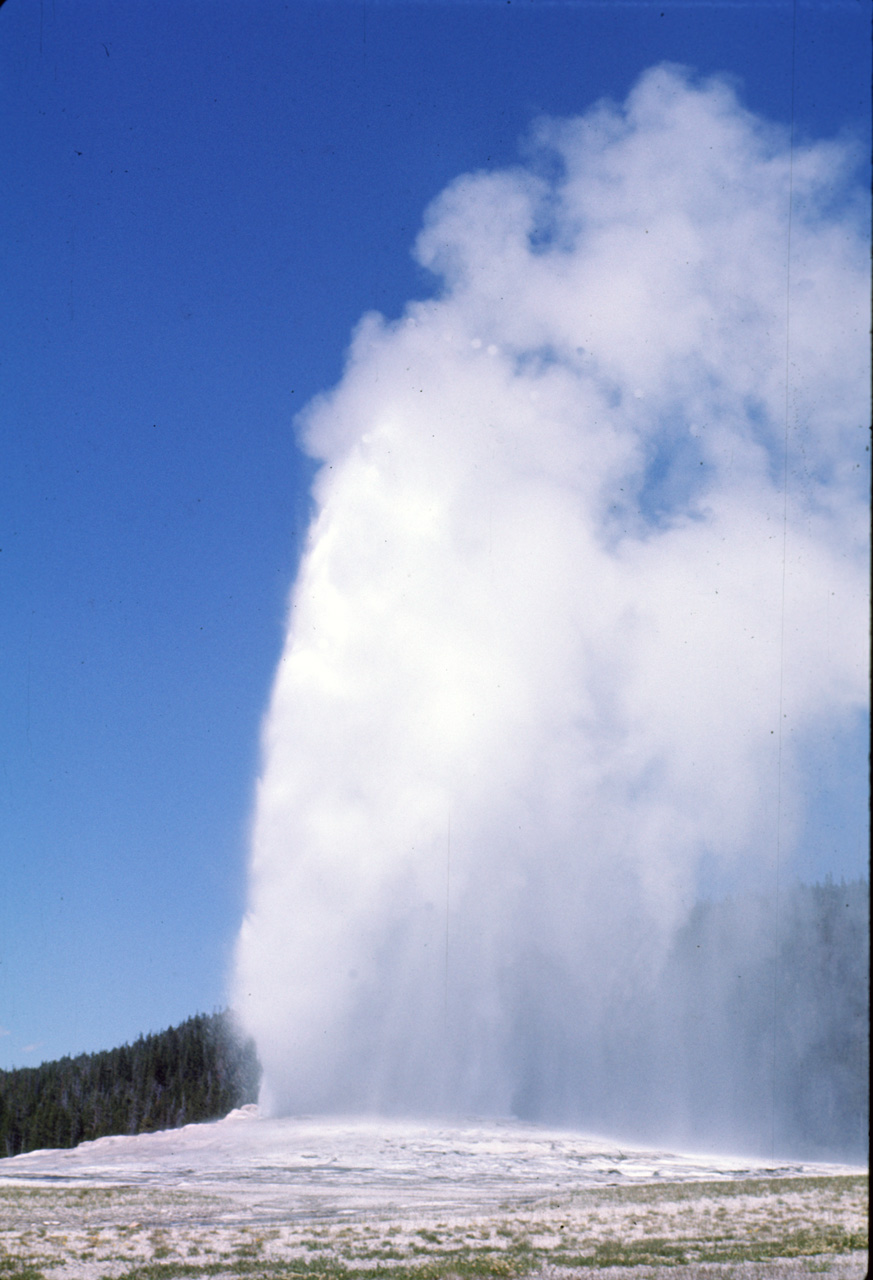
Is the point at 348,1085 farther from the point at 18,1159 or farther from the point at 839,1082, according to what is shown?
the point at 839,1082

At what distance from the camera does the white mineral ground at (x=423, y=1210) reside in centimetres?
2566

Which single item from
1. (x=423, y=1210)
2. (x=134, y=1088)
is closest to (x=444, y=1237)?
(x=423, y=1210)

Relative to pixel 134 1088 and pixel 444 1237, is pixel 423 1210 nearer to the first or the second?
pixel 444 1237

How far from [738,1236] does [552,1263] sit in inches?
285

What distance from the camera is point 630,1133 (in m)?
83.6

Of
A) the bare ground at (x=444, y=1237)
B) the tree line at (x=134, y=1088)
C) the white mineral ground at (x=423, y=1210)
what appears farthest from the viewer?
the tree line at (x=134, y=1088)

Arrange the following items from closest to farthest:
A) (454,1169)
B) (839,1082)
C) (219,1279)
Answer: (219,1279) < (454,1169) < (839,1082)

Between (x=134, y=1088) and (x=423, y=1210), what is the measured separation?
3413 inches

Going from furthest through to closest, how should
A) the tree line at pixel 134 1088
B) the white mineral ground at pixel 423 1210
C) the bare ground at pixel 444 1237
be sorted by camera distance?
the tree line at pixel 134 1088, the white mineral ground at pixel 423 1210, the bare ground at pixel 444 1237

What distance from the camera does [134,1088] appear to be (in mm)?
112750

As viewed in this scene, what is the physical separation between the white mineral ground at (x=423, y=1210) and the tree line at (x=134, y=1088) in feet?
134

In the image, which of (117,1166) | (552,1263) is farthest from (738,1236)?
(117,1166)

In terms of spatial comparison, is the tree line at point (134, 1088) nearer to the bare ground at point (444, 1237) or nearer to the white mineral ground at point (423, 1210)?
the white mineral ground at point (423, 1210)

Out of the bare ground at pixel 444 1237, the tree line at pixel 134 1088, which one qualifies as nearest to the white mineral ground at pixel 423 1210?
the bare ground at pixel 444 1237
